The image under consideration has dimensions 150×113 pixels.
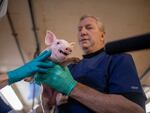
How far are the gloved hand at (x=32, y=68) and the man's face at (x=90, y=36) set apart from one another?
0.48 metres

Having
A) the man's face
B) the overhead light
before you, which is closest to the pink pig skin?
the man's face

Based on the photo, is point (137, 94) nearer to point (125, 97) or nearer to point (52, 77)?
point (125, 97)

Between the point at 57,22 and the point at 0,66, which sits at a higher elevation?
the point at 57,22

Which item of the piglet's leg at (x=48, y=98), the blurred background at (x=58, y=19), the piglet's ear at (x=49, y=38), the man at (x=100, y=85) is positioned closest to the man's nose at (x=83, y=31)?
the man at (x=100, y=85)

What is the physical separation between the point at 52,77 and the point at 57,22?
6.26 feet

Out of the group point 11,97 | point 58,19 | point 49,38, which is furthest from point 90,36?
point 11,97

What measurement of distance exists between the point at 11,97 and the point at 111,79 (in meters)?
3.59

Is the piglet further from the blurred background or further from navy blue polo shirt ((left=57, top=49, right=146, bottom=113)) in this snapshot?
the blurred background

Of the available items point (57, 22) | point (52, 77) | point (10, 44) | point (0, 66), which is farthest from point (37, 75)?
point (0, 66)

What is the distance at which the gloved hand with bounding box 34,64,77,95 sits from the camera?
133 cm

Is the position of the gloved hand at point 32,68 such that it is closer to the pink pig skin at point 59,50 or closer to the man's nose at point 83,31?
the pink pig skin at point 59,50

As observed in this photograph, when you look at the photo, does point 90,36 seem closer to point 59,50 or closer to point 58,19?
point 59,50

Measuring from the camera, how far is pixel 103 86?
1.44 m

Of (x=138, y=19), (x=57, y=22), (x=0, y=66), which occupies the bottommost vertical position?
(x=0, y=66)
